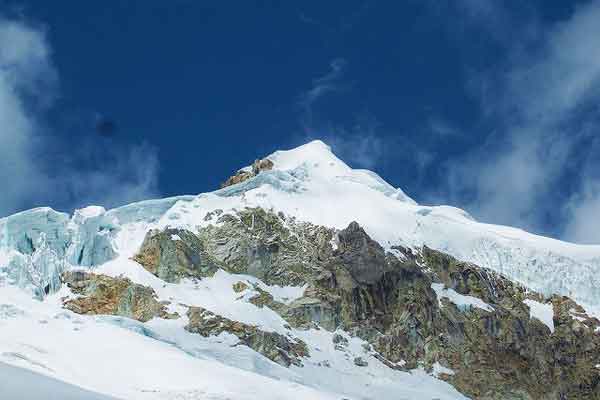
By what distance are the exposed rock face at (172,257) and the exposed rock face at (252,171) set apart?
3100 cm

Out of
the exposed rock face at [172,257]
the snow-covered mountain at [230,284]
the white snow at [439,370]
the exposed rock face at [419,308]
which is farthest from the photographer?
the exposed rock face at [419,308]

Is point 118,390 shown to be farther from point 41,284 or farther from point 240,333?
point 41,284

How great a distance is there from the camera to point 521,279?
430ft

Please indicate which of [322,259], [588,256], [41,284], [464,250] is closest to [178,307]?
[41,284]

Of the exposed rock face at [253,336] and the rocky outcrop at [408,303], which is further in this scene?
the rocky outcrop at [408,303]

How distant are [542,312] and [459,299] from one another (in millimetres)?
12626

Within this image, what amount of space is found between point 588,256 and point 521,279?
9.98 m

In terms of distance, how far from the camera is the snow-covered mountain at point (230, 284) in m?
64.4

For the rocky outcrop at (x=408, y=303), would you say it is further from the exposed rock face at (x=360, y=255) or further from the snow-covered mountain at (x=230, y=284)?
the snow-covered mountain at (x=230, y=284)

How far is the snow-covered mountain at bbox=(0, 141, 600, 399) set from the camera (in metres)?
64.4

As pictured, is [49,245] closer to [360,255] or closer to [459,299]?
[360,255]

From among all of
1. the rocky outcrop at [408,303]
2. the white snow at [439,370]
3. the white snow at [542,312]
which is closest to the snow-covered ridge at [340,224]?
the white snow at [542,312]

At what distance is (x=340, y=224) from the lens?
131 meters

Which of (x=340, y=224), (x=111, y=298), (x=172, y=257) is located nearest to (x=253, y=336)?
(x=111, y=298)
